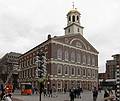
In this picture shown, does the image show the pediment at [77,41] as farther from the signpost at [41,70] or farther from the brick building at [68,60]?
the signpost at [41,70]

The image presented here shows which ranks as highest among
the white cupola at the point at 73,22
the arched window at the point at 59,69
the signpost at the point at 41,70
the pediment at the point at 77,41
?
the white cupola at the point at 73,22

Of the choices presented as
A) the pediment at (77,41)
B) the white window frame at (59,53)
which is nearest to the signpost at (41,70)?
the pediment at (77,41)

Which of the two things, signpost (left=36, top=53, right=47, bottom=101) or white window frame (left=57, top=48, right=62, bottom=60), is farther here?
white window frame (left=57, top=48, right=62, bottom=60)

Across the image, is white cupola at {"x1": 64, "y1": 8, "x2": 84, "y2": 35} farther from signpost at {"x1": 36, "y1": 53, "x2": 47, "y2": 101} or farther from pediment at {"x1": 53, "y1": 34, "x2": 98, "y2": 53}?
signpost at {"x1": 36, "y1": 53, "x2": 47, "y2": 101}

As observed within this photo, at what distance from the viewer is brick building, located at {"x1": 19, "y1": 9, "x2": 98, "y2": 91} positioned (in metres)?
69.4

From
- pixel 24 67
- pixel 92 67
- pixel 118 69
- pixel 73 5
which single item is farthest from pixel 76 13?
pixel 118 69

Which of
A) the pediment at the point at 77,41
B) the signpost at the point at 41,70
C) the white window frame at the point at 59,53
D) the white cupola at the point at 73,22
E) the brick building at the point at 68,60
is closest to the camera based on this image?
the signpost at the point at 41,70

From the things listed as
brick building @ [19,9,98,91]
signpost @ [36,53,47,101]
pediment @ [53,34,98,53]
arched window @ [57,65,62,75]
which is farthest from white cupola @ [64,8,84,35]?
signpost @ [36,53,47,101]

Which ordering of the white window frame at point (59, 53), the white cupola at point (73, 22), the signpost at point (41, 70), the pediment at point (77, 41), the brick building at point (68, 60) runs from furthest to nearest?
1. the white cupola at point (73, 22)
2. the pediment at point (77, 41)
3. the white window frame at point (59, 53)
4. the brick building at point (68, 60)
5. the signpost at point (41, 70)

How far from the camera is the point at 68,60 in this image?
74.1 m

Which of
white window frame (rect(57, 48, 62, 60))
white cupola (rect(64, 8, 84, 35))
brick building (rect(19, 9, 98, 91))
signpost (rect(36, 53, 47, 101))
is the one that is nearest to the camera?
signpost (rect(36, 53, 47, 101))

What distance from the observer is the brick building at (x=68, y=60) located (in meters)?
69.4

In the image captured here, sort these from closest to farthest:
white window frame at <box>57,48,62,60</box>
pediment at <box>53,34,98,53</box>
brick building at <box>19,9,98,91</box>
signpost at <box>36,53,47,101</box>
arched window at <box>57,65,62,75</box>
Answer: signpost at <box>36,53,47,101</box>
brick building at <box>19,9,98,91</box>
arched window at <box>57,65,62,75</box>
white window frame at <box>57,48,62,60</box>
pediment at <box>53,34,98,53</box>

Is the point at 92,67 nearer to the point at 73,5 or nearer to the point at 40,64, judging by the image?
the point at 73,5
